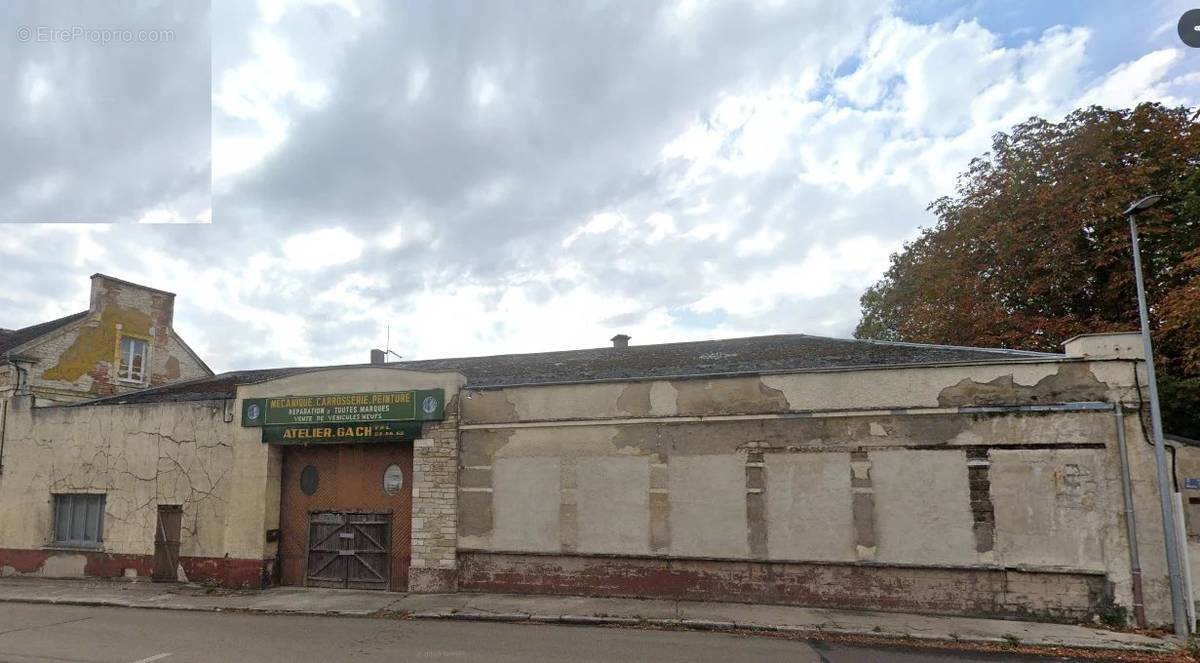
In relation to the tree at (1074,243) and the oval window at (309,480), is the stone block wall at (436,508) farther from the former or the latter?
the tree at (1074,243)

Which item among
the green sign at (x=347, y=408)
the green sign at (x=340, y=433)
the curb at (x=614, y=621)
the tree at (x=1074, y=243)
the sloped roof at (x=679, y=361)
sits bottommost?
the curb at (x=614, y=621)

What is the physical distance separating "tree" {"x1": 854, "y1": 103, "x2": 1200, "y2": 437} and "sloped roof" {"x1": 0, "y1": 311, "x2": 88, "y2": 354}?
25694 mm

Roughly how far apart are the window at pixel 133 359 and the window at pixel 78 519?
17.0 feet

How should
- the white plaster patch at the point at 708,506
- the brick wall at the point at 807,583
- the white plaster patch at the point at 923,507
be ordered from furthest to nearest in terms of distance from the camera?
the white plaster patch at the point at 708,506 → the white plaster patch at the point at 923,507 → the brick wall at the point at 807,583

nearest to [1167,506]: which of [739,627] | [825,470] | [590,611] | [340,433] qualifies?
[825,470]

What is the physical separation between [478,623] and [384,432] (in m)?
4.77

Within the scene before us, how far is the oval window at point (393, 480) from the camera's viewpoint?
14859 millimetres

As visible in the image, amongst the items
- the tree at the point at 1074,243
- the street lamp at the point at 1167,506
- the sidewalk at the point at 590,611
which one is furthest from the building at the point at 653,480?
the tree at the point at 1074,243

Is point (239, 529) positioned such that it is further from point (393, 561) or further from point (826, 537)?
point (826, 537)

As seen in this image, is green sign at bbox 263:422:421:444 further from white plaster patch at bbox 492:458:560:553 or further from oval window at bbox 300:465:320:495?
white plaster patch at bbox 492:458:560:553

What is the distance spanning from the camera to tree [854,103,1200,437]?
18.0 meters

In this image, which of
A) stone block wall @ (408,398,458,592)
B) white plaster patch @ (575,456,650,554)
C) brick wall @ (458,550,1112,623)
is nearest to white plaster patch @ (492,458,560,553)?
brick wall @ (458,550,1112,623)

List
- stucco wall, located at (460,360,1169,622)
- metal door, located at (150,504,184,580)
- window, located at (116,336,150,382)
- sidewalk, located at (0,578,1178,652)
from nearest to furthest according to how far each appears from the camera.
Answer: sidewalk, located at (0,578,1178,652)
stucco wall, located at (460,360,1169,622)
metal door, located at (150,504,184,580)
window, located at (116,336,150,382)

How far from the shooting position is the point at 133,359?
21703 millimetres
